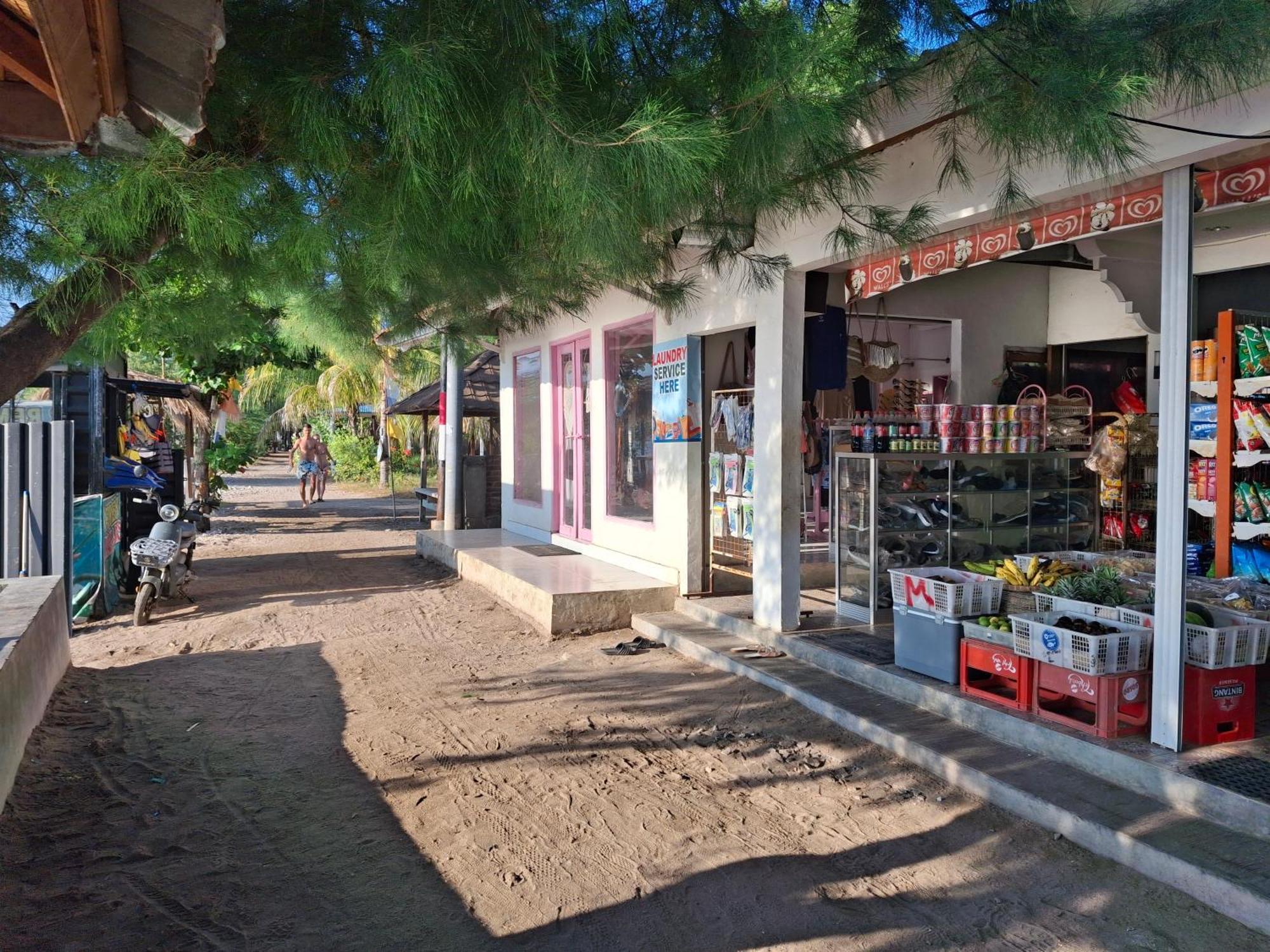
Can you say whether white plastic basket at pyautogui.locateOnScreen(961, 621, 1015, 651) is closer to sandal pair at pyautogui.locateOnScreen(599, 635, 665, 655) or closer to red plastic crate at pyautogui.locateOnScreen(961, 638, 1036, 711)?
red plastic crate at pyautogui.locateOnScreen(961, 638, 1036, 711)

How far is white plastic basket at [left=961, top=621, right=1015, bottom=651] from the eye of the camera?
4.88 meters

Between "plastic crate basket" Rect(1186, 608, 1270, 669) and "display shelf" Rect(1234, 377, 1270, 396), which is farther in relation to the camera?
"display shelf" Rect(1234, 377, 1270, 396)

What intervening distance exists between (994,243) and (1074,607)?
2.12 meters

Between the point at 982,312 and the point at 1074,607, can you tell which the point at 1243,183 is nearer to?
the point at 1074,607

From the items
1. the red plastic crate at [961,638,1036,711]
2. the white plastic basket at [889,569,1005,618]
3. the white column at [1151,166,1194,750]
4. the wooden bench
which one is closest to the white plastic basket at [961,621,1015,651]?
the red plastic crate at [961,638,1036,711]

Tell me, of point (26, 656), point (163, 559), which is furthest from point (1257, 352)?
point (163, 559)

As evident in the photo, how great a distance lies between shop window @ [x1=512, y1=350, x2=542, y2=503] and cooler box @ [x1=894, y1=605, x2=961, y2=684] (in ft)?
22.2

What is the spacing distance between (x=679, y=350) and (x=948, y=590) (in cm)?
366

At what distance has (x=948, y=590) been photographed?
207 inches

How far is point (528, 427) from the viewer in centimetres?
1230

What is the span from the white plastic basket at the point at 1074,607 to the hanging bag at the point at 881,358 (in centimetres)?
357

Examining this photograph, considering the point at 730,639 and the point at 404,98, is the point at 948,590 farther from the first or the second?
the point at 404,98

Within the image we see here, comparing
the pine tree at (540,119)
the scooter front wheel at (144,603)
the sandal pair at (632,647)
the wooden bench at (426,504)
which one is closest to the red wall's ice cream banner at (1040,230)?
the pine tree at (540,119)

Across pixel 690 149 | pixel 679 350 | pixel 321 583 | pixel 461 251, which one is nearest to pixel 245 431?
pixel 321 583
